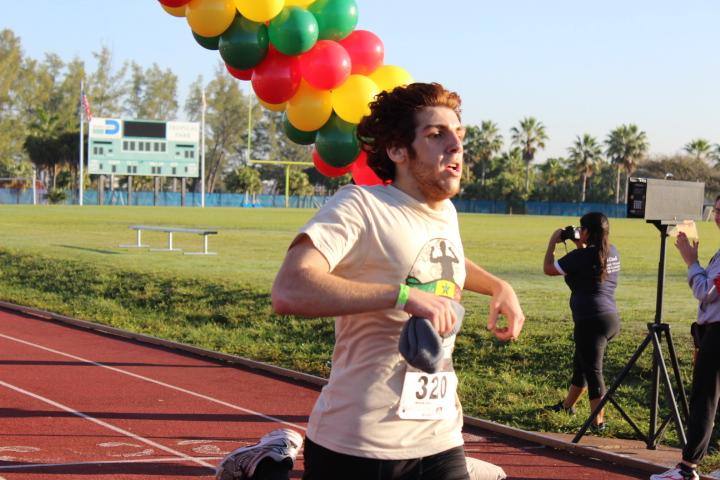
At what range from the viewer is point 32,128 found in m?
101

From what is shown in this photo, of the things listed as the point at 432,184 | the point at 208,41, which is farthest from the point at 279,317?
the point at 432,184

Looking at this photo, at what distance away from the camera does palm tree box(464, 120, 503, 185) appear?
113 meters

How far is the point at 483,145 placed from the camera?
113 metres

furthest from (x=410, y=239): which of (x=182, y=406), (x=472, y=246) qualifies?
(x=472, y=246)

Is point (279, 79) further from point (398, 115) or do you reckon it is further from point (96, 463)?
point (398, 115)

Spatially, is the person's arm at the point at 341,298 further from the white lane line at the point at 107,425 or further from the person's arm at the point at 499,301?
the white lane line at the point at 107,425

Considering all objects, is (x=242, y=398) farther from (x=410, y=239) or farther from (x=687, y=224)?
(x=410, y=239)

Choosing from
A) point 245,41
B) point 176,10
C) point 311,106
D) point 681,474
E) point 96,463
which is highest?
point 176,10

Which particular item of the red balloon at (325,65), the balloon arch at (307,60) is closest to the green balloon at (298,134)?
the balloon arch at (307,60)

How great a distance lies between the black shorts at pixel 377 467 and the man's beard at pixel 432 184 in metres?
0.82

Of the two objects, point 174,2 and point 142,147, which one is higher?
point 142,147

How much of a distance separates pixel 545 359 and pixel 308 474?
838cm

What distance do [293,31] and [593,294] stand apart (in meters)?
3.31

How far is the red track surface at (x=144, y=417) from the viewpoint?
7316 millimetres
